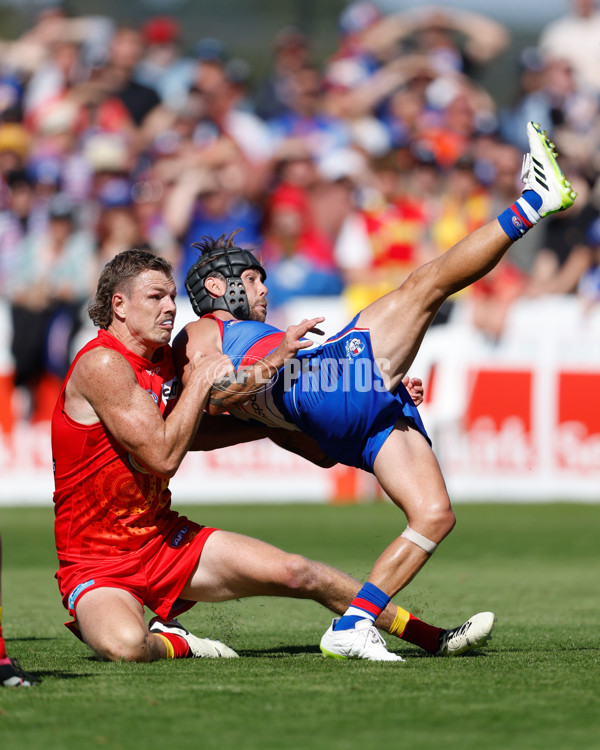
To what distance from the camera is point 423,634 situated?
6.01m

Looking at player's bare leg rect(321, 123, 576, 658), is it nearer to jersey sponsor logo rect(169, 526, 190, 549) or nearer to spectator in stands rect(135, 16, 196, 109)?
jersey sponsor logo rect(169, 526, 190, 549)

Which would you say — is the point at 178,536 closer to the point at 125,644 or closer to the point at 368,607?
the point at 125,644

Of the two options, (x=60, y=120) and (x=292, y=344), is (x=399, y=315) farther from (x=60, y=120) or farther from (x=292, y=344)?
(x=60, y=120)

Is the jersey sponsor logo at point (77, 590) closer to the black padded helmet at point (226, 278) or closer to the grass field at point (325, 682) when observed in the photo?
the grass field at point (325, 682)

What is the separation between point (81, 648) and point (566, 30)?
14.2 meters

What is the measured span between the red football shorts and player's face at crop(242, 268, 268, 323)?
1.17 metres

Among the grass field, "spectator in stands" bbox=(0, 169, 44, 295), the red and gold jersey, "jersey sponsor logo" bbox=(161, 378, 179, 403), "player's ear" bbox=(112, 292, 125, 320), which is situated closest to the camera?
the grass field

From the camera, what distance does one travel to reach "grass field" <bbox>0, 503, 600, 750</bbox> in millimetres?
4020

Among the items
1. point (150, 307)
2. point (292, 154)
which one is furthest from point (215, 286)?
point (292, 154)

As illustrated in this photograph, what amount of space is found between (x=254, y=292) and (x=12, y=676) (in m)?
2.48

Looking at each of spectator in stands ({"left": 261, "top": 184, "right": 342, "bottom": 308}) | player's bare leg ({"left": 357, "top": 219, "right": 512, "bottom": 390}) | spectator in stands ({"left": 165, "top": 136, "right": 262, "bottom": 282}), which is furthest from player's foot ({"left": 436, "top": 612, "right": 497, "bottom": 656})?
spectator in stands ({"left": 165, "top": 136, "right": 262, "bottom": 282})

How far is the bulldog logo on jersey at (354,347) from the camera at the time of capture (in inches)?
240

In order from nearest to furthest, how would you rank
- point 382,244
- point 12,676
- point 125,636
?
point 12,676 < point 125,636 < point 382,244

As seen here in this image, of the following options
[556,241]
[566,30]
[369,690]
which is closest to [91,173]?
[556,241]
